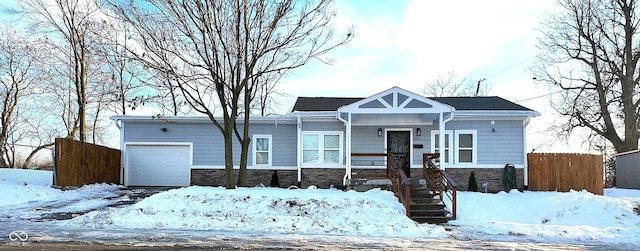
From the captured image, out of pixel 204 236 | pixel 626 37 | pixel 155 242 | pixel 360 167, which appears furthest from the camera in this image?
pixel 626 37

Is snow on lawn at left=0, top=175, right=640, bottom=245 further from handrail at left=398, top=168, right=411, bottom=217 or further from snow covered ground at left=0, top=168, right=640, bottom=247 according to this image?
handrail at left=398, top=168, right=411, bottom=217

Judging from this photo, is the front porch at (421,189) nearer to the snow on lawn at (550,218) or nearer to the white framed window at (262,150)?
the snow on lawn at (550,218)

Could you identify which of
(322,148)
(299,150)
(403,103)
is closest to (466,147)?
(403,103)

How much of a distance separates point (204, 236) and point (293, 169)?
30.1 ft

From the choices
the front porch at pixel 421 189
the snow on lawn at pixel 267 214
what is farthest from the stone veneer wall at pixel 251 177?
the snow on lawn at pixel 267 214

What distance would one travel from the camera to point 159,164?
1841 cm

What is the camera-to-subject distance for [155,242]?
7.89 metres

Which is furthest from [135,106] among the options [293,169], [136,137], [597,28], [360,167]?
[597,28]

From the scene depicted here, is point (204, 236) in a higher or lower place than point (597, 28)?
lower

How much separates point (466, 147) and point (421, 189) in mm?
4664

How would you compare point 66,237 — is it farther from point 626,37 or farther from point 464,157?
point 626,37

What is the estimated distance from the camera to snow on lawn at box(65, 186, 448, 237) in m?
9.77

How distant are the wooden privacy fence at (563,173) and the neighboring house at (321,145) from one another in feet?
1.52

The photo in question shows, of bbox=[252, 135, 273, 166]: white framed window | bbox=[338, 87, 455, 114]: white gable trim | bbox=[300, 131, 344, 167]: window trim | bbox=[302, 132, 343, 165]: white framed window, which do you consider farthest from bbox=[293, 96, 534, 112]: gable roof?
bbox=[338, 87, 455, 114]: white gable trim
